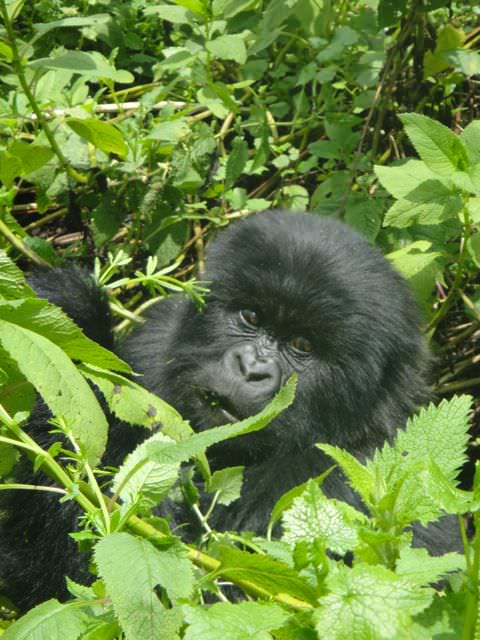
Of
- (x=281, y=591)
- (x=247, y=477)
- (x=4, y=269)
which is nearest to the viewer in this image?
(x=281, y=591)

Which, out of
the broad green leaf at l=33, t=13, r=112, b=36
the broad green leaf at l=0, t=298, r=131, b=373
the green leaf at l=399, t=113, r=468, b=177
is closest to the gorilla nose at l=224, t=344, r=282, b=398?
the green leaf at l=399, t=113, r=468, b=177

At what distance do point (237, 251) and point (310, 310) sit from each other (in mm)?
289

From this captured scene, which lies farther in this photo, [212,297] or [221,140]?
[221,140]

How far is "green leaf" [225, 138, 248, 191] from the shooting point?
3621 millimetres

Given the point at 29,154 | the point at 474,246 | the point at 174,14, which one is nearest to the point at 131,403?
the point at 29,154

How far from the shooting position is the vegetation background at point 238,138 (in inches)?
114

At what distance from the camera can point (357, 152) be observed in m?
3.85

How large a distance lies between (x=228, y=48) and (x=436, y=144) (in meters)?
1.05

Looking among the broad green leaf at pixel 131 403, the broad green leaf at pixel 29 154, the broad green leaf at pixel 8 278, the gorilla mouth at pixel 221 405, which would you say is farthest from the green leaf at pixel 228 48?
the broad green leaf at pixel 8 278

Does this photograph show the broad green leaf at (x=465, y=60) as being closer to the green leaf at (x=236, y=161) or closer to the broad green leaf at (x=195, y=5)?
the green leaf at (x=236, y=161)

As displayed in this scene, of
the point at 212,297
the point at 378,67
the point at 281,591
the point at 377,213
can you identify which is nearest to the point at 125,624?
the point at 281,591

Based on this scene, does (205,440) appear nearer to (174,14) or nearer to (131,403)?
(131,403)

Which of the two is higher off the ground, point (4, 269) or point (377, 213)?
point (4, 269)

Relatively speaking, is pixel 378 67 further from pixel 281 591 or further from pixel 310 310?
pixel 281 591
